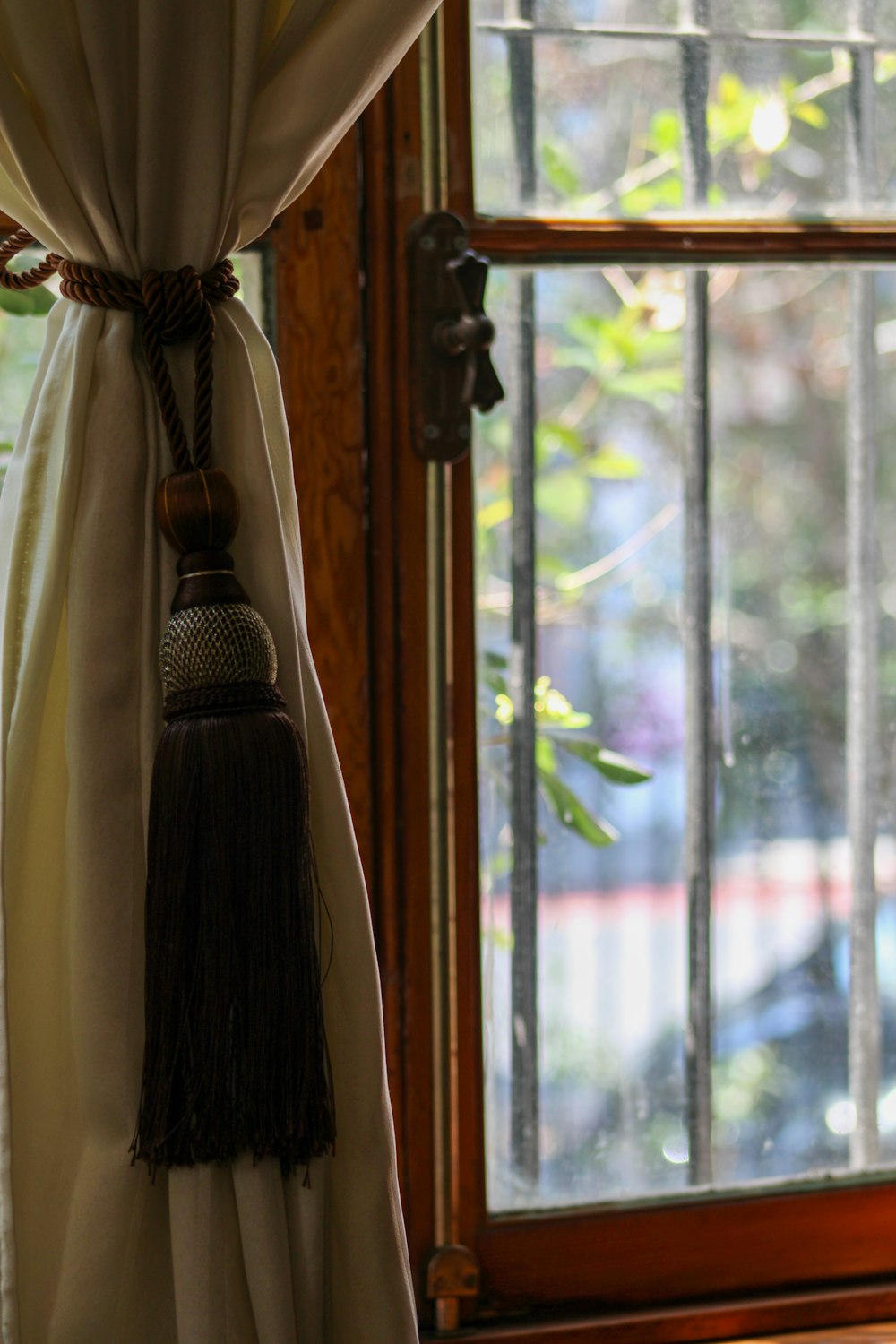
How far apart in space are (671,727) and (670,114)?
1.90 feet

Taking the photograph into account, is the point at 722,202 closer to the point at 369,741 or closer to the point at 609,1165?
the point at 369,741

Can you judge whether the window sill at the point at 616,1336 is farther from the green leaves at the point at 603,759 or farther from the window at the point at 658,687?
the green leaves at the point at 603,759

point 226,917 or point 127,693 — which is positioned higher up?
point 127,693

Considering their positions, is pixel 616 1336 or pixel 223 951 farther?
pixel 616 1336

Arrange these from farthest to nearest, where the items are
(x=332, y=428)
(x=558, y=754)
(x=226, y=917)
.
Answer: (x=558, y=754)
(x=332, y=428)
(x=226, y=917)

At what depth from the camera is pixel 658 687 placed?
1.25 m

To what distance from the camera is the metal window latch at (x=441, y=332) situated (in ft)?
3.68

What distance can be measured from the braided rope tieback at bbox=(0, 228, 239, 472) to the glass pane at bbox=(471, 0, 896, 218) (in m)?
0.38

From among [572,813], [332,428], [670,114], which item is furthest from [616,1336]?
[670,114]

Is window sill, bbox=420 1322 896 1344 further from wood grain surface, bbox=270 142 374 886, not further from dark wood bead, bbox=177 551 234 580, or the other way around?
dark wood bead, bbox=177 551 234 580

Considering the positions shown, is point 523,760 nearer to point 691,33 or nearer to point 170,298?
point 170,298

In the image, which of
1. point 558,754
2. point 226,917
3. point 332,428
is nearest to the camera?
point 226,917

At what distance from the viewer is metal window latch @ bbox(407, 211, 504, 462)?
1.12 meters

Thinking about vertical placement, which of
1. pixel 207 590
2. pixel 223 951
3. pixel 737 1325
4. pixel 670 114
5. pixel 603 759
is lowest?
pixel 737 1325
